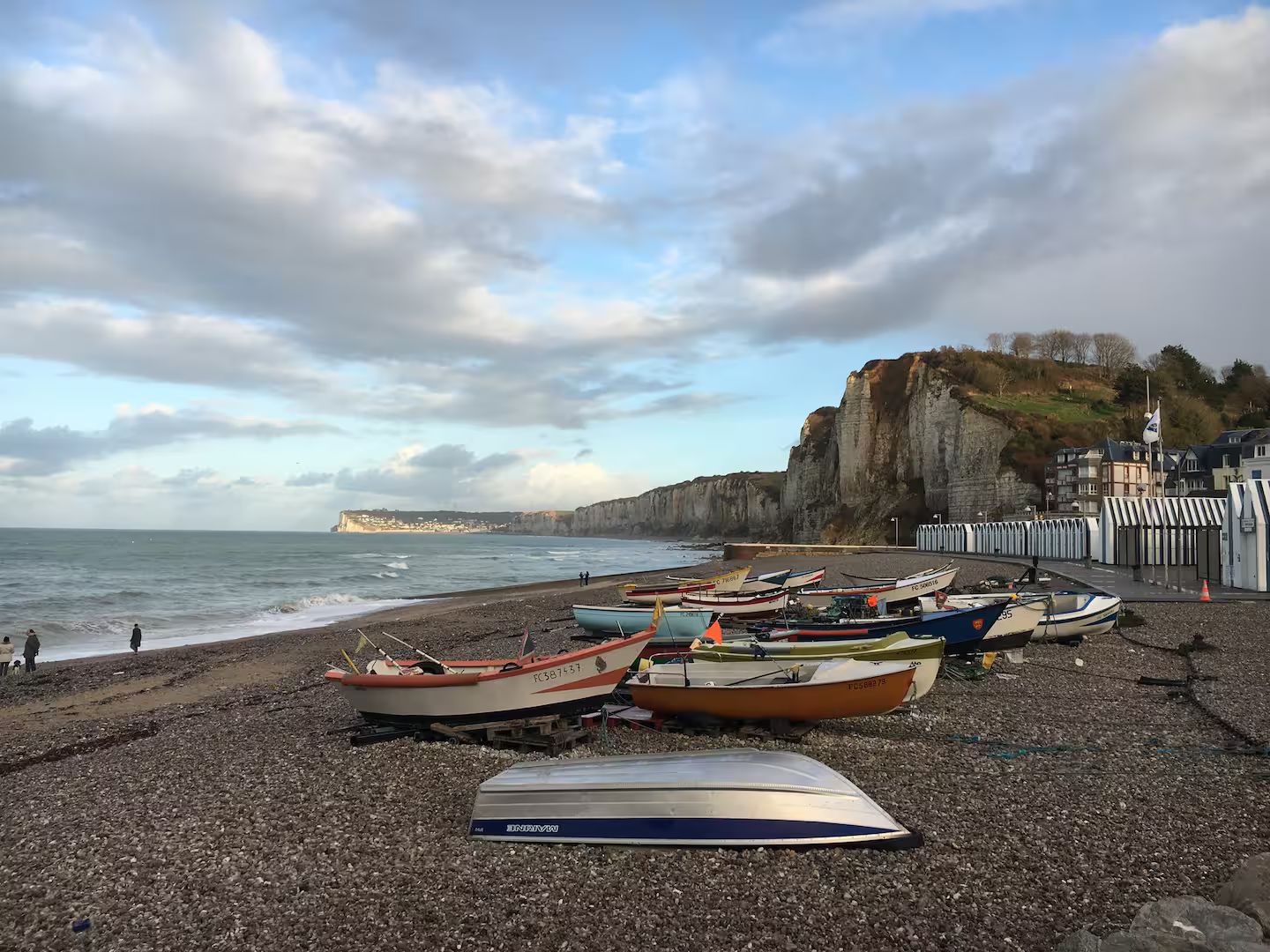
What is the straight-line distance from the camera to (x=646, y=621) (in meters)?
22.1

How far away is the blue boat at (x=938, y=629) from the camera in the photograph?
16875mm

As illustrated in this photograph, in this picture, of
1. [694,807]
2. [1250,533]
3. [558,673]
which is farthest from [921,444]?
[694,807]

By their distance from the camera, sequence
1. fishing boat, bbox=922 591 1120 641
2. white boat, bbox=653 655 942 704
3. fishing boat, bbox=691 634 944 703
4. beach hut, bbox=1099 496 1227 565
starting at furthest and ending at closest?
beach hut, bbox=1099 496 1227 565 < fishing boat, bbox=922 591 1120 641 < fishing boat, bbox=691 634 944 703 < white boat, bbox=653 655 942 704

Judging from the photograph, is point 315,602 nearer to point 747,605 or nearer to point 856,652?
point 747,605

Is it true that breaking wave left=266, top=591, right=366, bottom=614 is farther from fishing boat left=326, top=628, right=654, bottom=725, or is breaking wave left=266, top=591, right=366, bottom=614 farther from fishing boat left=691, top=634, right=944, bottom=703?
fishing boat left=691, top=634, right=944, bottom=703

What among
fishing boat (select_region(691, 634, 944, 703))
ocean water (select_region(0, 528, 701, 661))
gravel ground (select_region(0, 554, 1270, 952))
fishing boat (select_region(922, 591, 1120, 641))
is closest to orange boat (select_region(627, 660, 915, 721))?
gravel ground (select_region(0, 554, 1270, 952))

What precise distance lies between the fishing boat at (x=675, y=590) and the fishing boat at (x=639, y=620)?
7.44 feet

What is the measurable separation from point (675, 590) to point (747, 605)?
13.2 feet

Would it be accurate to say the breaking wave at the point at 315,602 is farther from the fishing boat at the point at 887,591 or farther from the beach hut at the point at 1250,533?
the beach hut at the point at 1250,533

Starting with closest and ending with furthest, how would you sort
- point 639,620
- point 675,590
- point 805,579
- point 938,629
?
point 938,629 < point 639,620 < point 675,590 < point 805,579

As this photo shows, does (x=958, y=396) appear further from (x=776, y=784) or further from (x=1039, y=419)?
(x=776, y=784)

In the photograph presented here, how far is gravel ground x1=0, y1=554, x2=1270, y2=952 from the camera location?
6027 mm

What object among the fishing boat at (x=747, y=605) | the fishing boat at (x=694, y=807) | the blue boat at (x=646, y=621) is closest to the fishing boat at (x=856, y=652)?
the blue boat at (x=646, y=621)

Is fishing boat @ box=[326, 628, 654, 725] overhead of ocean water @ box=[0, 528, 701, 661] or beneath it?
overhead
